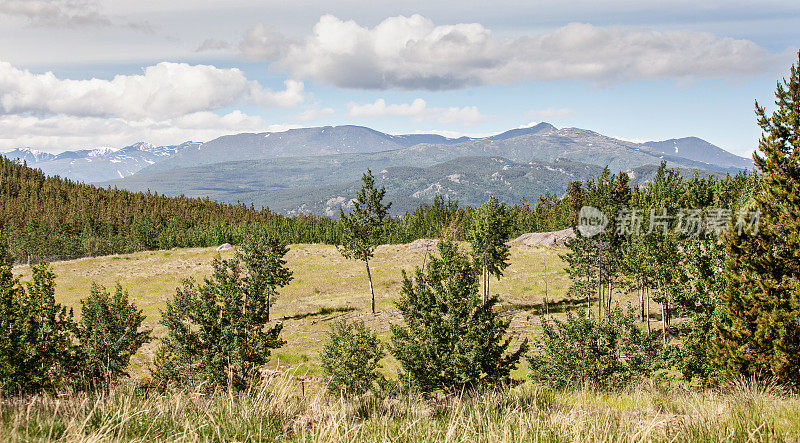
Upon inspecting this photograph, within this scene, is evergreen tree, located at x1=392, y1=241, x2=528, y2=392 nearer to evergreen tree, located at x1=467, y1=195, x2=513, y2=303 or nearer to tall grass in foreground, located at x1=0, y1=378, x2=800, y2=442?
tall grass in foreground, located at x1=0, y1=378, x2=800, y2=442

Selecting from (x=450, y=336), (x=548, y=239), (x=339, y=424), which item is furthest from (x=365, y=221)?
(x=548, y=239)

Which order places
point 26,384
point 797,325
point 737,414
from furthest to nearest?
point 797,325 < point 26,384 < point 737,414

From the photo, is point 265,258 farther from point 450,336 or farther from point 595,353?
point 595,353

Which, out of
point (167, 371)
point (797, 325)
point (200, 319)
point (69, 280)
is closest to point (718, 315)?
point (797, 325)

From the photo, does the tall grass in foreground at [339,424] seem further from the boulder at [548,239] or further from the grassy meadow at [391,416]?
the boulder at [548,239]

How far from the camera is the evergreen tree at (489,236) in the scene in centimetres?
5091

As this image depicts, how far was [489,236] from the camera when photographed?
51.4 meters

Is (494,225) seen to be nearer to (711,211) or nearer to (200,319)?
(711,211)

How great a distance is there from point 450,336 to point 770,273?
48.6 feet

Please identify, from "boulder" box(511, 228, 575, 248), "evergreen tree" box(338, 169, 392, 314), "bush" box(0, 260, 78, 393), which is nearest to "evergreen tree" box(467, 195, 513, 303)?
"evergreen tree" box(338, 169, 392, 314)

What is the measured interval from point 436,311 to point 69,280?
82526 mm

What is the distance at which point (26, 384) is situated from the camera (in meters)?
16.8

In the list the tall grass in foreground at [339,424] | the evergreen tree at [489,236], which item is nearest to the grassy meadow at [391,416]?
the tall grass in foreground at [339,424]

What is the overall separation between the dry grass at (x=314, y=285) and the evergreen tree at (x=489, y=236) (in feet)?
19.9
